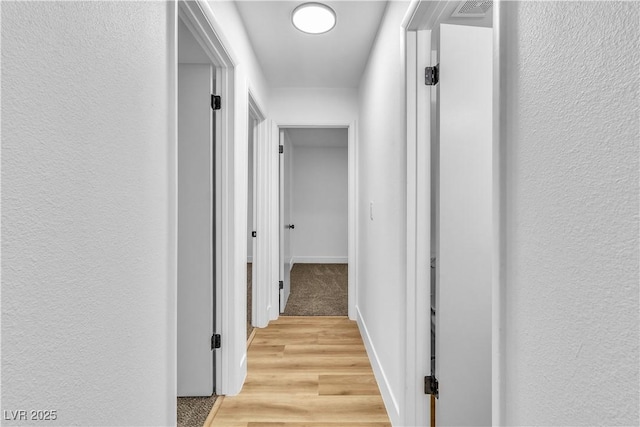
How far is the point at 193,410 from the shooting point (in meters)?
2.10

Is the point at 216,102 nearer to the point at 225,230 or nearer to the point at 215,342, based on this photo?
the point at 225,230

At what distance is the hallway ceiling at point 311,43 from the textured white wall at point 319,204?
11.7 feet

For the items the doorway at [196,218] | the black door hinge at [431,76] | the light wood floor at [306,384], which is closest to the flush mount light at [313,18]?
the doorway at [196,218]

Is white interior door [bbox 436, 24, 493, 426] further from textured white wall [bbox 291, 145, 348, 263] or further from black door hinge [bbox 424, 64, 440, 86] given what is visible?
textured white wall [bbox 291, 145, 348, 263]

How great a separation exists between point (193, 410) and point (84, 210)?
68.8 inches

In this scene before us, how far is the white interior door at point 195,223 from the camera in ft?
7.19

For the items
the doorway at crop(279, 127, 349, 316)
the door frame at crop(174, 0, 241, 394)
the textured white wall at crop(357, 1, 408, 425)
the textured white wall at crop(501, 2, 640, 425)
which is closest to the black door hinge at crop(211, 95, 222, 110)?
the door frame at crop(174, 0, 241, 394)

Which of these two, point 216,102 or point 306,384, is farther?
point 306,384

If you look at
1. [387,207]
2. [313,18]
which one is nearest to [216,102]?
[313,18]

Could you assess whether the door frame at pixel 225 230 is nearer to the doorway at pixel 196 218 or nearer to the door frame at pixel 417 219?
the doorway at pixel 196 218

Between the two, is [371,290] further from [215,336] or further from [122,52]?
[122,52]

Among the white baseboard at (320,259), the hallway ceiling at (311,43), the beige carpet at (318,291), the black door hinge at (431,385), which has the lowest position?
the beige carpet at (318,291)

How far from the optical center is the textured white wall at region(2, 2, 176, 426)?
2.03ft

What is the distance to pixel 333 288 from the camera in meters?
5.03
